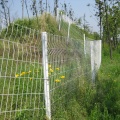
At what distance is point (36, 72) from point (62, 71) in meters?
0.42

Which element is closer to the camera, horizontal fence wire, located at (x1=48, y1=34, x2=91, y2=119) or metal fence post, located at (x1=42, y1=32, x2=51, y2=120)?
metal fence post, located at (x1=42, y1=32, x2=51, y2=120)

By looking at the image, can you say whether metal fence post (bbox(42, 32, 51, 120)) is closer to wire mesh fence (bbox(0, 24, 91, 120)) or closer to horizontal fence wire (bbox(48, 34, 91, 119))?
wire mesh fence (bbox(0, 24, 91, 120))

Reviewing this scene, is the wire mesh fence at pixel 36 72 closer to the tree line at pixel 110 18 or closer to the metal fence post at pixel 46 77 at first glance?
the metal fence post at pixel 46 77

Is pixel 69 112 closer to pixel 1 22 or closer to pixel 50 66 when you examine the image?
pixel 50 66

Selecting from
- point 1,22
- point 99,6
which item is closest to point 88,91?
point 1,22

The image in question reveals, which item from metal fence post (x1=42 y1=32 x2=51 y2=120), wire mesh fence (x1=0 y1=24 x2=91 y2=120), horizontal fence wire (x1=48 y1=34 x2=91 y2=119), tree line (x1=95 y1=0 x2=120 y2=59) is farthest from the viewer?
tree line (x1=95 y1=0 x2=120 y2=59)

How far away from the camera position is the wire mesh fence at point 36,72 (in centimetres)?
345

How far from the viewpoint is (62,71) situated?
15.0ft

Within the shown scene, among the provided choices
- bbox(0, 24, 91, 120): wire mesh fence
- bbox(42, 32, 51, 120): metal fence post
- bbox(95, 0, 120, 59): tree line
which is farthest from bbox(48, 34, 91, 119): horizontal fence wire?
bbox(95, 0, 120, 59): tree line

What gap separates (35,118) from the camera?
3.63 m

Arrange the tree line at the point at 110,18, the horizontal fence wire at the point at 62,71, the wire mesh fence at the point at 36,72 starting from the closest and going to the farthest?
the wire mesh fence at the point at 36,72 < the horizontal fence wire at the point at 62,71 < the tree line at the point at 110,18

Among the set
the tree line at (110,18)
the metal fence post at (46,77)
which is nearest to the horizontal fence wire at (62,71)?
the metal fence post at (46,77)

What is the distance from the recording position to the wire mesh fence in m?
3.45

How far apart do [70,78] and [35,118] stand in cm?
156
